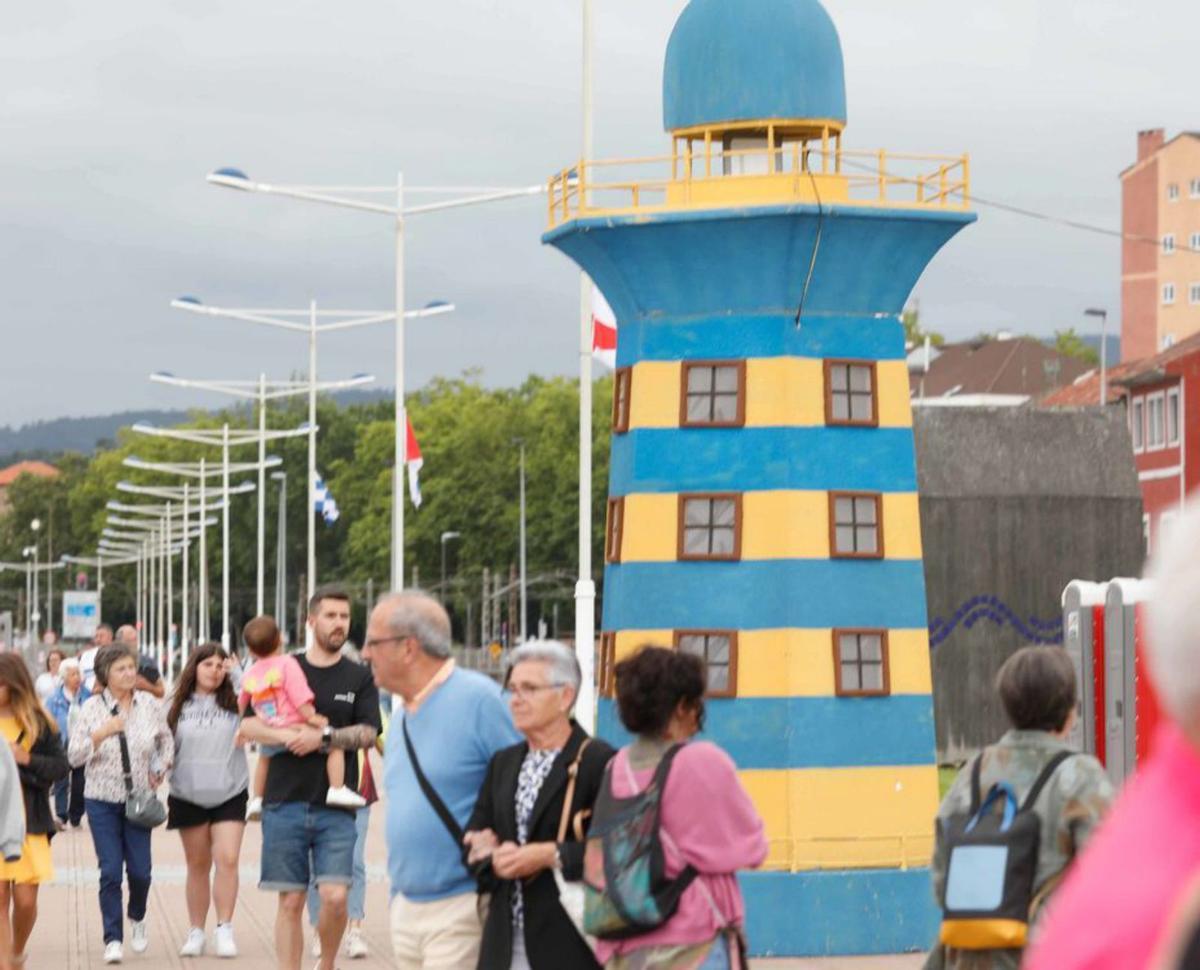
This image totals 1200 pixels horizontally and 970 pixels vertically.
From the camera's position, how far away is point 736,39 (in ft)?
62.5

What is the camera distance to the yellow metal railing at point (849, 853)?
18.0 metres

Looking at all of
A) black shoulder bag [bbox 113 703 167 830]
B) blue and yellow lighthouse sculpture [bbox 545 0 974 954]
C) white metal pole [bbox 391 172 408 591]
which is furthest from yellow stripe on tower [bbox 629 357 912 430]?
white metal pole [bbox 391 172 408 591]

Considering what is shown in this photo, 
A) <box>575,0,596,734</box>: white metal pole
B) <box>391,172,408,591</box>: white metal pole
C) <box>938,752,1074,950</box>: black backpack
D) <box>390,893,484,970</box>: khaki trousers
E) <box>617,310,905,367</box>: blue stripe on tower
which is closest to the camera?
<box>938,752,1074,950</box>: black backpack

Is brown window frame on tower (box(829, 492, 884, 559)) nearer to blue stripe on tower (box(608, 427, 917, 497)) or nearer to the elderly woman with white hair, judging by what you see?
blue stripe on tower (box(608, 427, 917, 497))

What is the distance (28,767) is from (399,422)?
27556 mm

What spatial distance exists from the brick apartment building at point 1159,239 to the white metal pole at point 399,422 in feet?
267

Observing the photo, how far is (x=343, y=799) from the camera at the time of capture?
13484mm

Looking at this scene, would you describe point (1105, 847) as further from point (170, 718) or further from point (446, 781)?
point (170, 718)

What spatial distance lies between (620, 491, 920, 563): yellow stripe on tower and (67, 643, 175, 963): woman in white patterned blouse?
11.5 feet

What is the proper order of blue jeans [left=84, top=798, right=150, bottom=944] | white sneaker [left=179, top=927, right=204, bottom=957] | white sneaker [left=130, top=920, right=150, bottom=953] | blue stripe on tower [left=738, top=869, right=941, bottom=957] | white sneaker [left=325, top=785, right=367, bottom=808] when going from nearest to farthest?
white sneaker [left=325, top=785, right=367, bottom=808] < blue jeans [left=84, top=798, right=150, bottom=944] < white sneaker [left=179, top=927, right=204, bottom=957] < white sneaker [left=130, top=920, right=150, bottom=953] < blue stripe on tower [left=738, top=869, right=941, bottom=957]

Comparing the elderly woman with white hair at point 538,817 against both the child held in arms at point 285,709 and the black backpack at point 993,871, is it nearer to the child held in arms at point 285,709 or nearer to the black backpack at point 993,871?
the black backpack at point 993,871

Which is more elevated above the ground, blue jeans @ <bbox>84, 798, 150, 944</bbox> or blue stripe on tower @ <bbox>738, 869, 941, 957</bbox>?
blue jeans @ <bbox>84, 798, 150, 944</bbox>

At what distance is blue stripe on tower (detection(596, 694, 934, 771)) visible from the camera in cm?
1805

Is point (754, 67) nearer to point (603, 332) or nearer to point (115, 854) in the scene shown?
point (115, 854)
